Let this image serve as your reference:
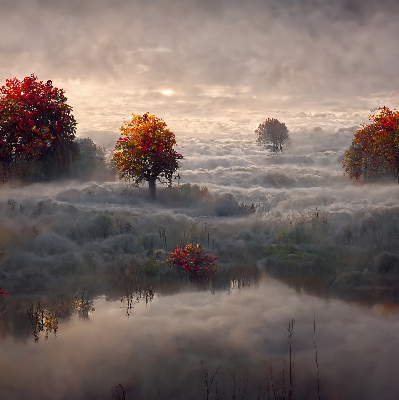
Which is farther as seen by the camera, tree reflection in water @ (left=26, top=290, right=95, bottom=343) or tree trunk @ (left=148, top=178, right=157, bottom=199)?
tree trunk @ (left=148, top=178, right=157, bottom=199)

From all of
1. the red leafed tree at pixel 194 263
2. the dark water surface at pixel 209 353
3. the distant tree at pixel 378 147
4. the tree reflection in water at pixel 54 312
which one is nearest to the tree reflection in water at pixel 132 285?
the dark water surface at pixel 209 353

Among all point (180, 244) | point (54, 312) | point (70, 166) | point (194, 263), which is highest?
point (70, 166)

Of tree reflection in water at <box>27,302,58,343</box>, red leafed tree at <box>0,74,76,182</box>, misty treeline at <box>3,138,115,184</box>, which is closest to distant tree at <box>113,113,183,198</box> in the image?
Result: red leafed tree at <box>0,74,76,182</box>

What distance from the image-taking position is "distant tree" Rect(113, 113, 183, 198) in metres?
30.1

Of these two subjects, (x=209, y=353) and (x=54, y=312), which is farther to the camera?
(x=54, y=312)

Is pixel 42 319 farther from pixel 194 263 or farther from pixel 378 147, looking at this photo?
pixel 378 147

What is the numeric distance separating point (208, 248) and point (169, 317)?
8.94 metres

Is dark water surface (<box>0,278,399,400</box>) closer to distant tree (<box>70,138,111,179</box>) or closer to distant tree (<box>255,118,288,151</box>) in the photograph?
distant tree (<box>70,138,111,179</box>)

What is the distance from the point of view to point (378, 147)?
3244 centimetres

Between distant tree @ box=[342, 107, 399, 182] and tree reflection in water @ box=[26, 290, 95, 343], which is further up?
distant tree @ box=[342, 107, 399, 182]

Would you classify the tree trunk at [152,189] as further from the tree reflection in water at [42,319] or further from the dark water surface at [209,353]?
the tree reflection in water at [42,319]

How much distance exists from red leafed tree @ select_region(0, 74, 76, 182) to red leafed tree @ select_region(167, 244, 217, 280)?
1600 cm

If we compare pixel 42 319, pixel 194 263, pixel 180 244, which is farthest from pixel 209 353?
pixel 180 244

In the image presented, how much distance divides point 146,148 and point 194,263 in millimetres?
13490
